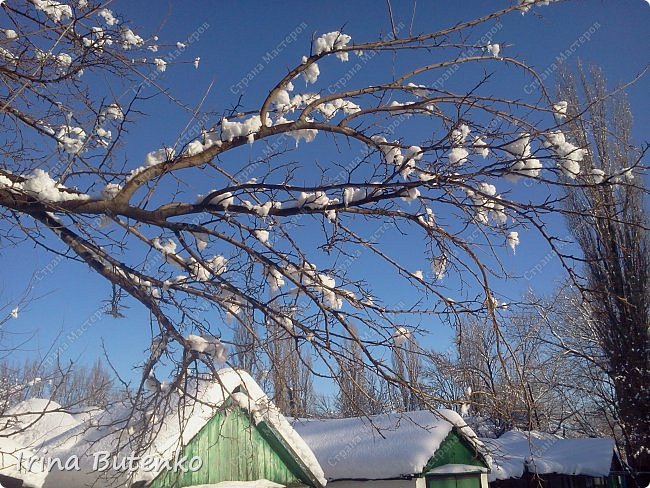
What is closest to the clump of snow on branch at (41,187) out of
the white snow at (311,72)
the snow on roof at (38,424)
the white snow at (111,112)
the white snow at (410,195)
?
the white snow at (111,112)

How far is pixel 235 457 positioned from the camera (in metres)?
8.16

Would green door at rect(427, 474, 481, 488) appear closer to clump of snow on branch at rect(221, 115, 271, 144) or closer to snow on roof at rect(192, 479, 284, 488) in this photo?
snow on roof at rect(192, 479, 284, 488)

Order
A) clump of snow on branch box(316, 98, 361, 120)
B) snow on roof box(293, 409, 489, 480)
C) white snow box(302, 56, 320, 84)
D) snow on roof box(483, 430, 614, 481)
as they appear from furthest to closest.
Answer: snow on roof box(483, 430, 614, 481)
snow on roof box(293, 409, 489, 480)
clump of snow on branch box(316, 98, 361, 120)
white snow box(302, 56, 320, 84)

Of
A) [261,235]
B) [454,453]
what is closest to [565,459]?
[454,453]

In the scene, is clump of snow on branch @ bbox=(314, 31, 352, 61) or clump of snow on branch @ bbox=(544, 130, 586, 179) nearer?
clump of snow on branch @ bbox=(544, 130, 586, 179)

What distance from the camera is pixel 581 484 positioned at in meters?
18.3

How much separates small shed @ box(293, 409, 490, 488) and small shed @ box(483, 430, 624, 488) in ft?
13.9

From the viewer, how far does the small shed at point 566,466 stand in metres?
17.2

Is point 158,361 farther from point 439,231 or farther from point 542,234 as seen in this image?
point 542,234

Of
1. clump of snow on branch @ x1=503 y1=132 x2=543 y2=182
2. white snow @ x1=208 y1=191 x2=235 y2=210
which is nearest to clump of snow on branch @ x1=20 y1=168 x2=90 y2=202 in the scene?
white snow @ x1=208 y1=191 x2=235 y2=210

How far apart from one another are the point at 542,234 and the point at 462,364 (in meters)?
1.06

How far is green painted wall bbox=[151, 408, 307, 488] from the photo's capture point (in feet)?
24.3

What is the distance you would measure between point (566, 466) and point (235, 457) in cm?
1355

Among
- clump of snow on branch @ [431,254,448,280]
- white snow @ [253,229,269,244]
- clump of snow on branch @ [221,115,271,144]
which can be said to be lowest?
clump of snow on branch @ [431,254,448,280]
